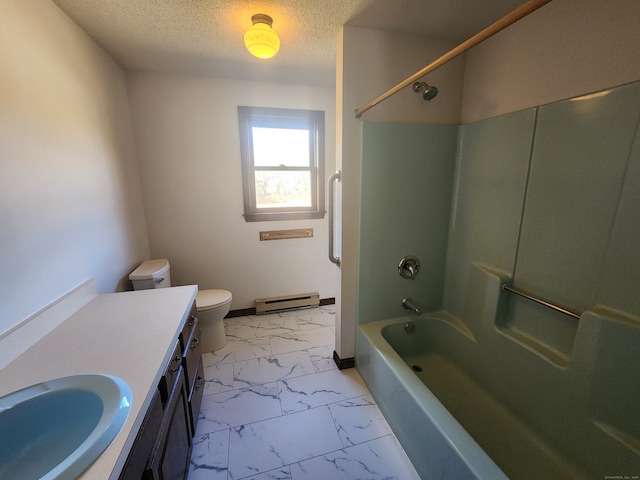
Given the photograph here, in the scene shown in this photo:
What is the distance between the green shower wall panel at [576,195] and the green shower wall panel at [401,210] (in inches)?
21.0

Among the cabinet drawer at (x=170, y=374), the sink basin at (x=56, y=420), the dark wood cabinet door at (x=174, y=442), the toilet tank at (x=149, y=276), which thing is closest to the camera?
the sink basin at (x=56, y=420)

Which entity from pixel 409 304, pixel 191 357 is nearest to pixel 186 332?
pixel 191 357

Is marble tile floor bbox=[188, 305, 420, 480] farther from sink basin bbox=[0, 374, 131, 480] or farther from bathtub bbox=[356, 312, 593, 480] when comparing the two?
sink basin bbox=[0, 374, 131, 480]

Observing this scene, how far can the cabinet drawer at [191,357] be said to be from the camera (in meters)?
1.30

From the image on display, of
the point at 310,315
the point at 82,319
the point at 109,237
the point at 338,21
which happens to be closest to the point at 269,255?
the point at 310,315

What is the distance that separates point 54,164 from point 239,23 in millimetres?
1239

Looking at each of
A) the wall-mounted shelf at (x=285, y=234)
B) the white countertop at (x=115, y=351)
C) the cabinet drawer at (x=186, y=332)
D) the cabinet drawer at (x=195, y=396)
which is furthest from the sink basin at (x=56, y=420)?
the wall-mounted shelf at (x=285, y=234)

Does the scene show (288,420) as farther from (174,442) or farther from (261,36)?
(261,36)

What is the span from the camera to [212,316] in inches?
82.7

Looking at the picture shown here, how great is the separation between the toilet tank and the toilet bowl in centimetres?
31

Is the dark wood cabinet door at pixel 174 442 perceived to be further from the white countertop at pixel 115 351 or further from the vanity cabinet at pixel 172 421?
the white countertop at pixel 115 351

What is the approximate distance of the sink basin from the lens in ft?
2.30

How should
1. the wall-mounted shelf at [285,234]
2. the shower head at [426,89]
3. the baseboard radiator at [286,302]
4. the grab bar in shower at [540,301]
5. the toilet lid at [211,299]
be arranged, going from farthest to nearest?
the baseboard radiator at [286,302], the wall-mounted shelf at [285,234], the toilet lid at [211,299], the shower head at [426,89], the grab bar in shower at [540,301]

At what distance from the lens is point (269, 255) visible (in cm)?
272
